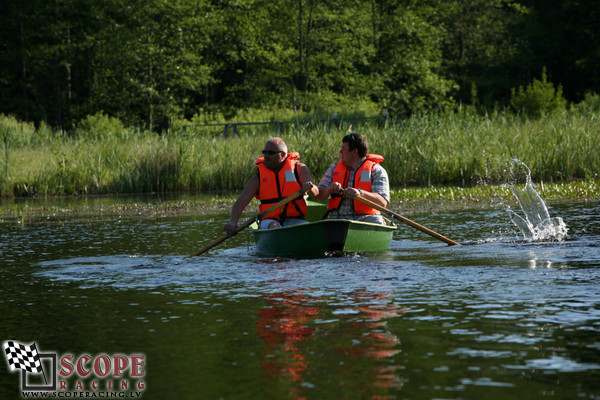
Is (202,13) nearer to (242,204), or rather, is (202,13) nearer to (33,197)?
(33,197)

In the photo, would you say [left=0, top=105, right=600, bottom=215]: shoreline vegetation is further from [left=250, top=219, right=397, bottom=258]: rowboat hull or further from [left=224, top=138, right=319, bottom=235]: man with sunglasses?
[left=250, top=219, right=397, bottom=258]: rowboat hull

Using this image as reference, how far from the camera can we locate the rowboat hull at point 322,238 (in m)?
9.12

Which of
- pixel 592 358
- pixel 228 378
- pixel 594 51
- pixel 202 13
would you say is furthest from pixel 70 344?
pixel 594 51

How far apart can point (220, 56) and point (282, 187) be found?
3273 cm

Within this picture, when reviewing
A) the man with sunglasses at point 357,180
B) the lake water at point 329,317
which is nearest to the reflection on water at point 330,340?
the lake water at point 329,317

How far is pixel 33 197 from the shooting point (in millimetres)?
20594

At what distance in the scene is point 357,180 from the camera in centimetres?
998

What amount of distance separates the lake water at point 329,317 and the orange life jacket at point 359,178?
2.22ft

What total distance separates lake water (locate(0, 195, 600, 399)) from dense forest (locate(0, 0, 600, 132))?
28.4 metres

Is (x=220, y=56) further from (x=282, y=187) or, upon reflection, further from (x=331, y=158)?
(x=282, y=187)

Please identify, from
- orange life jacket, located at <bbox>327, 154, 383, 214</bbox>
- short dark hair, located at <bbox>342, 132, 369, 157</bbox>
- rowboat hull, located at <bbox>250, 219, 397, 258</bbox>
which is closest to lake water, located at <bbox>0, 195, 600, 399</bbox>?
rowboat hull, located at <bbox>250, 219, 397, 258</bbox>

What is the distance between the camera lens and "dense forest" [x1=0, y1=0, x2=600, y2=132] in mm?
38500

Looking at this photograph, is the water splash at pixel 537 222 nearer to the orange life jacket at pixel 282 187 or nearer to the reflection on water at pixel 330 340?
the orange life jacket at pixel 282 187

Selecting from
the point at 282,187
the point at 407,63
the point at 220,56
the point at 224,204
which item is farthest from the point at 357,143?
the point at 407,63
